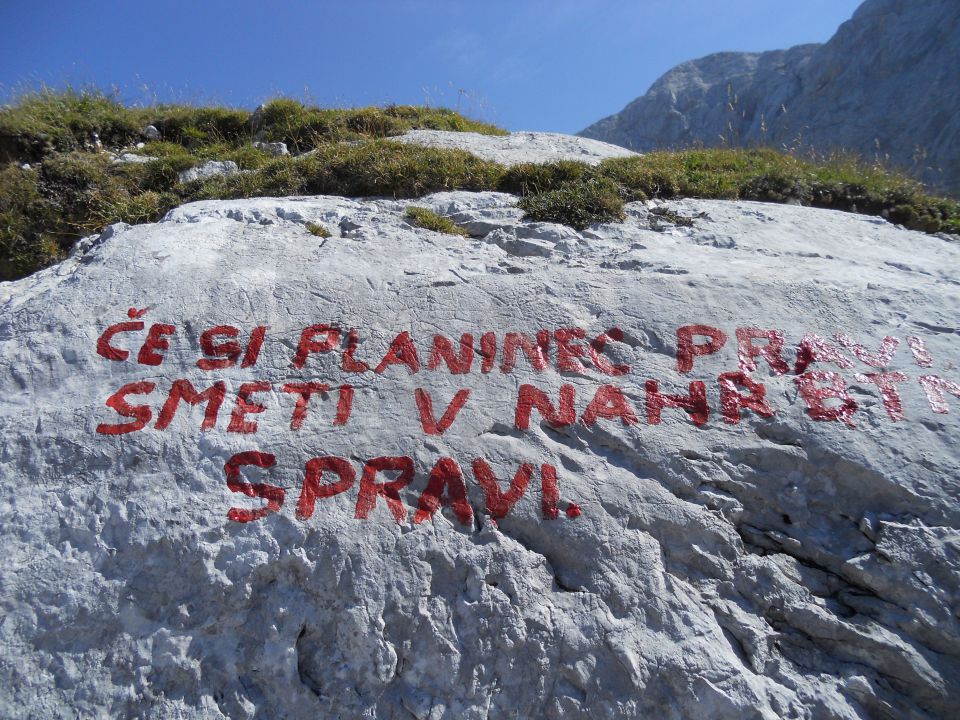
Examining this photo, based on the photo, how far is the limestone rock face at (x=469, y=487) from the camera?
150 inches

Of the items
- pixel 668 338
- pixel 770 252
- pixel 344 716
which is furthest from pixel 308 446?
pixel 770 252

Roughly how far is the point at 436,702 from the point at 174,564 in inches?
66.0

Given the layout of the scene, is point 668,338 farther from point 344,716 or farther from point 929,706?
point 344,716

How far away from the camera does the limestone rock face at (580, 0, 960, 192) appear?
2917 cm

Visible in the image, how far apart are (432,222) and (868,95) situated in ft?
113

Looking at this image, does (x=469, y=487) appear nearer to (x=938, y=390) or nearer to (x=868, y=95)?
(x=938, y=390)

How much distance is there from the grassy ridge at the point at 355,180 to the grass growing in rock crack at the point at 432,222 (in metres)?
0.82

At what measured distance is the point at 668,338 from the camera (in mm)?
→ 5410

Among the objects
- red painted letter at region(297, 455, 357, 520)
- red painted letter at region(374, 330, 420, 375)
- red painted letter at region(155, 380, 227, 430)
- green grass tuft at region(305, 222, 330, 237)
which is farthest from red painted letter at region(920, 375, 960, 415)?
green grass tuft at region(305, 222, 330, 237)

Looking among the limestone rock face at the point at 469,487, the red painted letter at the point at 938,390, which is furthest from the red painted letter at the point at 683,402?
the red painted letter at the point at 938,390

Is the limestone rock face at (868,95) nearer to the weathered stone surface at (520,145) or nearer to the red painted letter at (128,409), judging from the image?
the weathered stone surface at (520,145)

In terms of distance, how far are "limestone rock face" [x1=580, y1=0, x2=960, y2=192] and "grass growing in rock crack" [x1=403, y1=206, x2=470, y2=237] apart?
1754 cm

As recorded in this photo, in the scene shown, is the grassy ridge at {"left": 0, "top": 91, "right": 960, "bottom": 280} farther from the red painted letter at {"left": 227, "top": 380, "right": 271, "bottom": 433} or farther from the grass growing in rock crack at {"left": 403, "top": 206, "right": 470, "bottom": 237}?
the red painted letter at {"left": 227, "top": 380, "right": 271, "bottom": 433}

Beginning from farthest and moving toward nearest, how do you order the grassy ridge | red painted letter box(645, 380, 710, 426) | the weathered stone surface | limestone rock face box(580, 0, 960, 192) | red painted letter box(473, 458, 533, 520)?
limestone rock face box(580, 0, 960, 192) < the weathered stone surface < the grassy ridge < red painted letter box(645, 380, 710, 426) < red painted letter box(473, 458, 533, 520)
